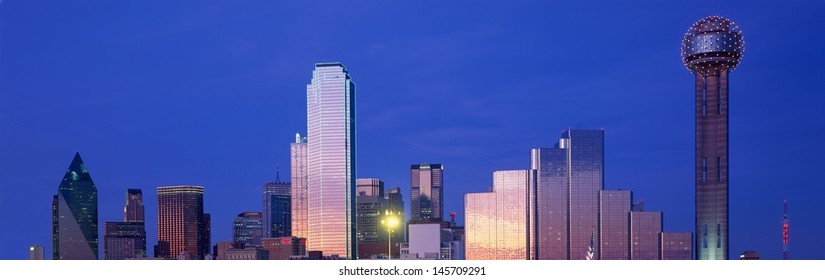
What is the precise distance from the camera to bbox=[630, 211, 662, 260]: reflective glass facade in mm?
62094

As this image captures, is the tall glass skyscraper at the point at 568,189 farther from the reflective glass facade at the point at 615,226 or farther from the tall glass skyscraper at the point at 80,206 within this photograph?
the tall glass skyscraper at the point at 80,206

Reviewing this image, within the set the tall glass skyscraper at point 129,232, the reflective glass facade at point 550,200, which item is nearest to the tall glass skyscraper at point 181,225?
the tall glass skyscraper at point 129,232

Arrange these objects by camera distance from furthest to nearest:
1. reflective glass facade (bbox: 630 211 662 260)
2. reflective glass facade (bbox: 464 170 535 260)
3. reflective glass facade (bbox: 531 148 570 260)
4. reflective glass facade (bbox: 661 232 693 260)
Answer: reflective glass facade (bbox: 531 148 570 260) < reflective glass facade (bbox: 464 170 535 260) < reflective glass facade (bbox: 630 211 662 260) < reflective glass facade (bbox: 661 232 693 260)

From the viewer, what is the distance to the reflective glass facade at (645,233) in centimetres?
6209

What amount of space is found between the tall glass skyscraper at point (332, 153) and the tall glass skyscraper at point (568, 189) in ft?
48.7

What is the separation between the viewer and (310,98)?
70.1 metres

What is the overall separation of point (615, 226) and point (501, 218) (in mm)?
8363

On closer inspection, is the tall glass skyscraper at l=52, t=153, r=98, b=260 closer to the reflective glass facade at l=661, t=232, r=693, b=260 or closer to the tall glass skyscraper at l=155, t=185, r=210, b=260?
the tall glass skyscraper at l=155, t=185, r=210, b=260

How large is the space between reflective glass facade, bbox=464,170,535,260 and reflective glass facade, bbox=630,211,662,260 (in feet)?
25.3

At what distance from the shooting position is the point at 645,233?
63406 millimetres

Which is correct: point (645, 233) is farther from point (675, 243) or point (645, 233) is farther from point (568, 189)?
point (568, 189)

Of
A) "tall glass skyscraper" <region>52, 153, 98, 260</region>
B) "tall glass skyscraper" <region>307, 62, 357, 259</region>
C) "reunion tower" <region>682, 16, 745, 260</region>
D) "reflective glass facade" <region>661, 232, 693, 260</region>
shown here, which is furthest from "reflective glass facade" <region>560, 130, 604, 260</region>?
"tall glass skyscraper" <region>52, 153, 98, 260</region>

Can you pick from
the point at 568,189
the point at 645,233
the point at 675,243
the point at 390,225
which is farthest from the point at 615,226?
the point at 390,225
